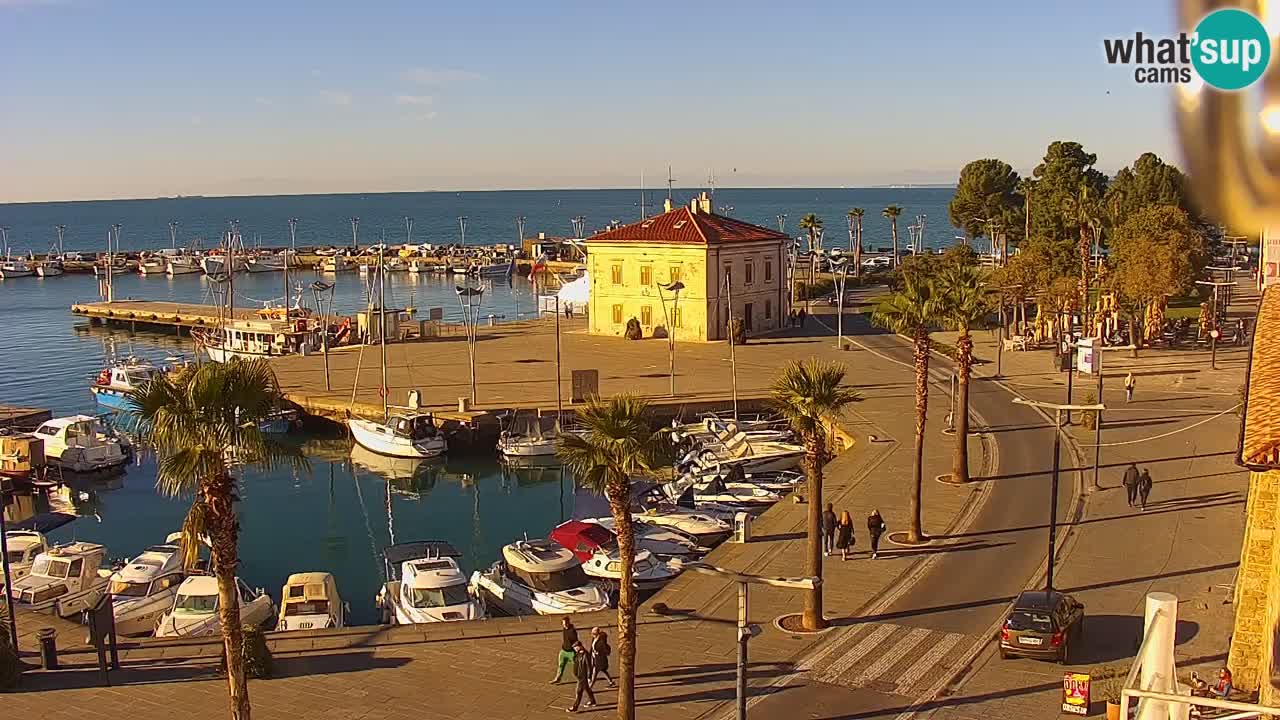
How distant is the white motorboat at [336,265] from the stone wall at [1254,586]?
16785cm

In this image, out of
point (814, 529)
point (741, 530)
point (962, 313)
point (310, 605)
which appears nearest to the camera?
point (814, 529)

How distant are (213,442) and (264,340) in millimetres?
71210

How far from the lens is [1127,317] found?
66.1 m

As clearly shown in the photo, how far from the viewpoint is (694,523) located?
126ft

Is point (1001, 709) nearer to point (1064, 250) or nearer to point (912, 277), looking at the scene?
point (912, 277)

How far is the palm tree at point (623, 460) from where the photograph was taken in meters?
19.5

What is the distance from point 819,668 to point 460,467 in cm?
3316

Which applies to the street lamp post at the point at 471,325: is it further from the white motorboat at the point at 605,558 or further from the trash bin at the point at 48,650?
the trash bin at the point at 48,650

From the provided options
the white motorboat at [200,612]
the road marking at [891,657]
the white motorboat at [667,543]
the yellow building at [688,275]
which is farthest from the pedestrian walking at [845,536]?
the yellow building at [688,275]

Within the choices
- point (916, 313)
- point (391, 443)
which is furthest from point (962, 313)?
point (391, 443)

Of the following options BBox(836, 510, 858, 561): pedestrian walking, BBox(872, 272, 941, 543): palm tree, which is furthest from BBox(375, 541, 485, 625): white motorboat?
BBox(872, 272, 941, 543): palm tree

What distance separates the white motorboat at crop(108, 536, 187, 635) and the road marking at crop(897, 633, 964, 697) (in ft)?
70.0

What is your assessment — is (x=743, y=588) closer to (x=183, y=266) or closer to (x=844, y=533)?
(x=844, y=533)

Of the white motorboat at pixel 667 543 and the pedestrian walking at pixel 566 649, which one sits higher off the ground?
the pedestrian walking at pixel 566 649
